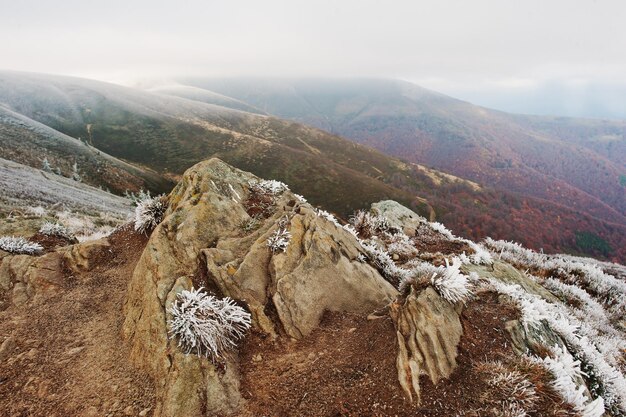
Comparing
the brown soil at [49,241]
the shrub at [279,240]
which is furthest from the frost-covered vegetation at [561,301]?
the brown soil at [49,241]

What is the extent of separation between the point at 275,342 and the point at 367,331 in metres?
2.11

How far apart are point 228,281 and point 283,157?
112 metres

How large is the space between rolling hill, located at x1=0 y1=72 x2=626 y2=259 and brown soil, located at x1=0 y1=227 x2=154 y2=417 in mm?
71331

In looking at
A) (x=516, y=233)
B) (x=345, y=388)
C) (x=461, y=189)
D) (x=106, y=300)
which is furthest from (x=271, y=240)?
(x=461, y=189)

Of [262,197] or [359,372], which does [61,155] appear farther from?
[359,372]

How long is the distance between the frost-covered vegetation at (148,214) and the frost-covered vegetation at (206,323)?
4.67m

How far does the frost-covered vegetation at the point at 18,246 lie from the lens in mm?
10680

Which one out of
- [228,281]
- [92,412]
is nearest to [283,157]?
[228,281]

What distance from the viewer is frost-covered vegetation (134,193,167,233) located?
10898 millimetres

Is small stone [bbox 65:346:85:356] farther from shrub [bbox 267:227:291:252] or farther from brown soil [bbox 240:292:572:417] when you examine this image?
shrub [bbox 267:227:291:252]

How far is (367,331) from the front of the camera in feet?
23.5

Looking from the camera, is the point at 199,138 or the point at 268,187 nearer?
the point at 268,187

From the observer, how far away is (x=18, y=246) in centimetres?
1080

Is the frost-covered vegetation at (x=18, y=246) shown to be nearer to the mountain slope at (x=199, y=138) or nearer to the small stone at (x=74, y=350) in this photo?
the small stone at (x=74, y=350)
